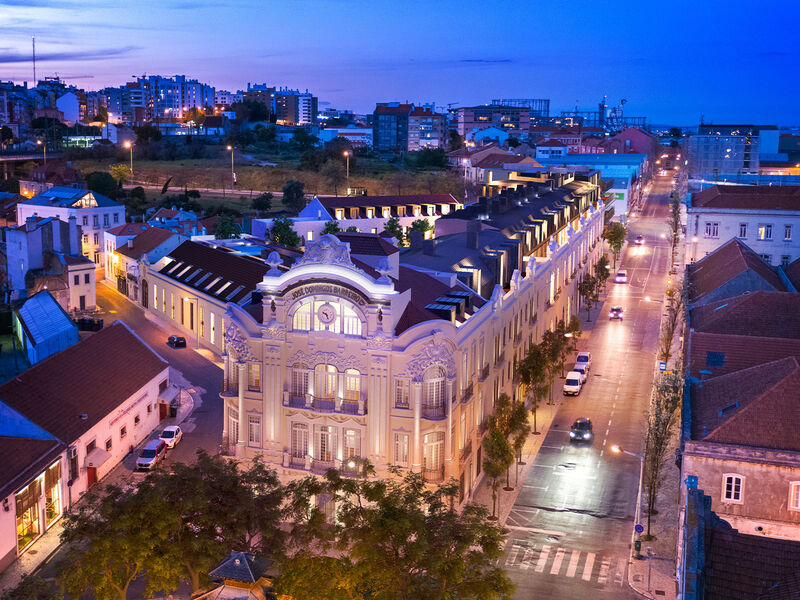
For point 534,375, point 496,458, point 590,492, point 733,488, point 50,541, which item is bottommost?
point 50,541

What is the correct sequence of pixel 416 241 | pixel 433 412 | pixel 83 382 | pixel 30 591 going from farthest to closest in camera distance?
pixel 416 241 < pixel 83 382 < pixel 433 412 < pixel 30 591

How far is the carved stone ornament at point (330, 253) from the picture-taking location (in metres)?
43.3

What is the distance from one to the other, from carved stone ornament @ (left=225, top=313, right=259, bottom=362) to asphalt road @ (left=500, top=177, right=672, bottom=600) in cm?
1604

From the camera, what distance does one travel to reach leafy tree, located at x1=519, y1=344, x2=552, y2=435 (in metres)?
58.3

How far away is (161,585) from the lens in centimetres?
3206

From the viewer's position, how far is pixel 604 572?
40875 millimetres

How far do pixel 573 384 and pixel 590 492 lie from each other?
17365mm

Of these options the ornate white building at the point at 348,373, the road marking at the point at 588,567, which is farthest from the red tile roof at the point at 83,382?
the road marking at the point at 588,567

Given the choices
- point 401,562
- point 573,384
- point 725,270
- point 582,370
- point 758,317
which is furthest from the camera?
point 725,270

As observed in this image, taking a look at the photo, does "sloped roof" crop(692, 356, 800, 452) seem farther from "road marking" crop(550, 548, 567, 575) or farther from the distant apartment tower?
the distant apartment tower

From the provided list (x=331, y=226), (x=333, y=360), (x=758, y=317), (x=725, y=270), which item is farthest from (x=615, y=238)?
(x=333, y=360)

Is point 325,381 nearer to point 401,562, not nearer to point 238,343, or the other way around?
point 238,343

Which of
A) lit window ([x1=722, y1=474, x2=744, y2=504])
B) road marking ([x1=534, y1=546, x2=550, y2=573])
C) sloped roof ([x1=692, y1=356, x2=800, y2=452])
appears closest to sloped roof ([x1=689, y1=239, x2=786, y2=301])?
sloped roof ([x1=692, y1=356, x2=800, y2=452])

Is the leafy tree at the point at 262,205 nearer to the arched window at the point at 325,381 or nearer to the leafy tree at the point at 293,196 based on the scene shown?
the leafy tree at the point at 293,196
